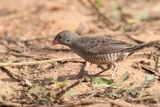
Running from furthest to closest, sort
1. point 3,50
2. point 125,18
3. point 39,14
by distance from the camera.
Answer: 1. point 39,14
2. point 125,18
3. point 3,50

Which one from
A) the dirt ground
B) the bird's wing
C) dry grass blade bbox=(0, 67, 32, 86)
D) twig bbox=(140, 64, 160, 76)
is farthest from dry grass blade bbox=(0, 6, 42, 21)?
twig bbox=(140, 64, 160, 76)

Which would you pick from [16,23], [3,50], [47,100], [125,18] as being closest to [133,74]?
[47,100]

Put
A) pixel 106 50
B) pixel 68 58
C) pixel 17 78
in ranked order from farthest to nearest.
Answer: pixel 68 58
pixel 17 78
pixel 106 50

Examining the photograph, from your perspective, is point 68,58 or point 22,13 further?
point 22,13

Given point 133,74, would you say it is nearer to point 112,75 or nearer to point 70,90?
point 112,75

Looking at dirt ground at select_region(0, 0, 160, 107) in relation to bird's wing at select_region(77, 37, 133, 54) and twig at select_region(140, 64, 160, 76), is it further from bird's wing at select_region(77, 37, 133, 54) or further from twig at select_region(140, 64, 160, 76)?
bird's wing at select_region(77, 37, 133, 54)

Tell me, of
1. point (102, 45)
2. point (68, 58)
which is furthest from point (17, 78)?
point (102, 45)

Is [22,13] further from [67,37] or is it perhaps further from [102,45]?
[102,45]
